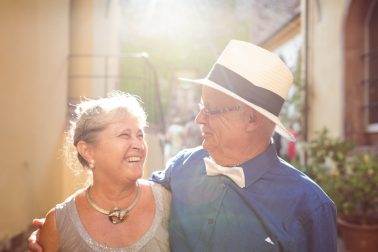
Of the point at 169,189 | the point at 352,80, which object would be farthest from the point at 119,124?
the point at 352,80

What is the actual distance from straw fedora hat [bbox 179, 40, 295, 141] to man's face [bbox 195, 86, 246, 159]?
0.06 metres

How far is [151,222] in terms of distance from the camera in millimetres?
2264

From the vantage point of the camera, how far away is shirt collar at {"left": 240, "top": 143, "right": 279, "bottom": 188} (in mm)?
2080

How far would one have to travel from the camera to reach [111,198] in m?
2.30

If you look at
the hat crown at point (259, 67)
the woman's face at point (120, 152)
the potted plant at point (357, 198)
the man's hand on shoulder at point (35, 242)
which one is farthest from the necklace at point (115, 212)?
the potted plant at point (357, 198)

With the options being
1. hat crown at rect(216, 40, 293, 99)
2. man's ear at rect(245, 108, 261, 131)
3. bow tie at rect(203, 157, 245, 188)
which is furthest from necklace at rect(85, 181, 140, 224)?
hat crown at rect(216, 40, 293, 99)

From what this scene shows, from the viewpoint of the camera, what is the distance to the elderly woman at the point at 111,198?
219cm

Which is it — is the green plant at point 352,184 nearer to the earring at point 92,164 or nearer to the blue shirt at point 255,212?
the blue shirt at point 255,212

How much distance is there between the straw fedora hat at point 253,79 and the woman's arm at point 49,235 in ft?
3.39

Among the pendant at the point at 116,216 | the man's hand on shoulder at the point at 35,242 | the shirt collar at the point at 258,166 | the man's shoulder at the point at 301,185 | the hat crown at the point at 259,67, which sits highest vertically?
the hat crown at the point at 259,67

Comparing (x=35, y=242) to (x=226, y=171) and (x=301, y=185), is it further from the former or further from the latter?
(x=301, y=185)

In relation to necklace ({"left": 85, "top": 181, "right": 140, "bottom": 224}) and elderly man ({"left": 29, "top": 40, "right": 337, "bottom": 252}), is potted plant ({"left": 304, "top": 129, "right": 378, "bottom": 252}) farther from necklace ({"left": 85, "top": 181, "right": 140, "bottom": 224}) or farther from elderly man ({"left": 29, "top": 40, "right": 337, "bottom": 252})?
necklace ({"left": 85, "top": 181, "right": 140, "bottom": 224})

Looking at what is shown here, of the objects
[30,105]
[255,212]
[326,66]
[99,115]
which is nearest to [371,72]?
[326,66]

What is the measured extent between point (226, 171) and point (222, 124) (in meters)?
0.23
